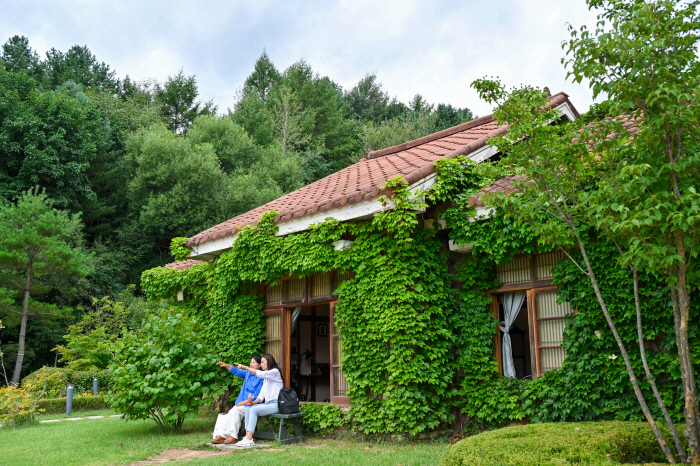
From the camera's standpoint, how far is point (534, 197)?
17.2ft

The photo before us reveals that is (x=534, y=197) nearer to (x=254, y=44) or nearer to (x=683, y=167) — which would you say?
(x=683, y=167)

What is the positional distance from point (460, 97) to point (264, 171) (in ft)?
62.7

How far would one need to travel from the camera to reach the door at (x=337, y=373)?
8.20m

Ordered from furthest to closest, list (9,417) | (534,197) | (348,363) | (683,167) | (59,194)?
1. (59,194)
2. (9,417)
3. (348,363)
4. (534,197)
5. (683,167)

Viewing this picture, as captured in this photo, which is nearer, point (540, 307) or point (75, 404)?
point (540, 307)

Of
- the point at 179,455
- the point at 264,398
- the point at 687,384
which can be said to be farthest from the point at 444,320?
the point at 179,455

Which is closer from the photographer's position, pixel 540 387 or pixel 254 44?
pixel 540 387

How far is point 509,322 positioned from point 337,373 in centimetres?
276

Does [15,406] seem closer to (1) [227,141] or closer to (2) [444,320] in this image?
(2) [444,320]

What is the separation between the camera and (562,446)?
13.6 feet

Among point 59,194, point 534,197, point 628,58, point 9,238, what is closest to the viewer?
point 628,58

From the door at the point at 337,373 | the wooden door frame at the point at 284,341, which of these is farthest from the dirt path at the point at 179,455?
the wooden door frame at the point at 284,341

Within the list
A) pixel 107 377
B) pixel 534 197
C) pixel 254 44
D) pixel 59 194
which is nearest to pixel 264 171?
pixel 59 194

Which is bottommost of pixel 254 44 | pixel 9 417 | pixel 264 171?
pixel 9 417
